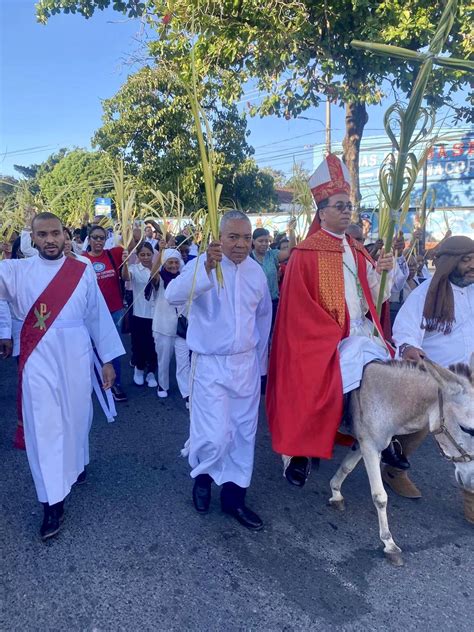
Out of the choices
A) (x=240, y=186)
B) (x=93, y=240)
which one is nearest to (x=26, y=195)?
(x=93, y=240)

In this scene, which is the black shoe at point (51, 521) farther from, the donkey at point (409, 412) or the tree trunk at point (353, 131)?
the tree trunk at point (353, 131)

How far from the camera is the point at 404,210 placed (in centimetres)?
393

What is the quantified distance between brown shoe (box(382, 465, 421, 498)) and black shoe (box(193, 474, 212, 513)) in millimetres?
1450

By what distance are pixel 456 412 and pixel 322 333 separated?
3.18ft

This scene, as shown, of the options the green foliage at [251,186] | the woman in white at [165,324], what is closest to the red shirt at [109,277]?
the woman in white at [165,324]

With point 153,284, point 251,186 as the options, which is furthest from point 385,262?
point 251,186

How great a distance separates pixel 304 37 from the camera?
6.11 meters

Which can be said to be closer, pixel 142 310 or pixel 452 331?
pixel 452 331

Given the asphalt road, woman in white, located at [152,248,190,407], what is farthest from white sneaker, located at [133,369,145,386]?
the asphalt road

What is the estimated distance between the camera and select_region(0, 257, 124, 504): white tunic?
3.47 metres

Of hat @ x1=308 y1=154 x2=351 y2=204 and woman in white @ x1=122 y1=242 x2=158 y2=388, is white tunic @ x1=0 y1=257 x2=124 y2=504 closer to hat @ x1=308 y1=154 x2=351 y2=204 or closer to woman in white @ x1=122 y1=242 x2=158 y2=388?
hat @ x1=308 y1=154 x2=351 y2=204

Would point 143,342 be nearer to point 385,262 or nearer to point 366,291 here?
point 366,291

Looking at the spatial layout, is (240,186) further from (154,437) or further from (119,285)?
(154,437)

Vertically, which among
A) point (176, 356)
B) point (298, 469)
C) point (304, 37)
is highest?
point (304, 37)
